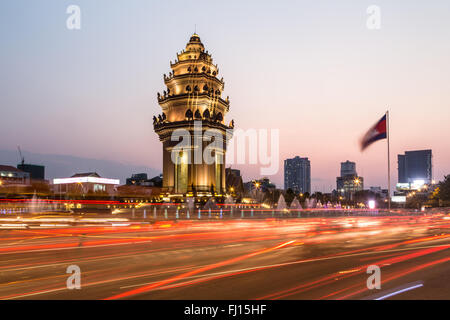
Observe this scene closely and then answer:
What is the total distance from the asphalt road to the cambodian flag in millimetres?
13985

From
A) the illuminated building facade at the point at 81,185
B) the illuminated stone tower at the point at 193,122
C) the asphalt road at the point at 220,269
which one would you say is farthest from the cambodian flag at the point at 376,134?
the illuminated building facade at the point at 81,185

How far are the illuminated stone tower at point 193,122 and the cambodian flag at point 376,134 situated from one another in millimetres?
43164

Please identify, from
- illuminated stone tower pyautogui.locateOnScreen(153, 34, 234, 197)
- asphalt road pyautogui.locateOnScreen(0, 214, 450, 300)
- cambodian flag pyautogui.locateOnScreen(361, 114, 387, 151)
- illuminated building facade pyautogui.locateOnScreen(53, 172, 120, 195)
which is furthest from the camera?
illuminated building facade pyautogui.locateOnScreen(53, 172, 120, 195)

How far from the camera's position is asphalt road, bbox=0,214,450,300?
28.1 feet

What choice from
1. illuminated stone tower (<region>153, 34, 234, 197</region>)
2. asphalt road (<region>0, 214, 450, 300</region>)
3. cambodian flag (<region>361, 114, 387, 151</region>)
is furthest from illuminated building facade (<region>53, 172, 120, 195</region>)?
asphalt road (<region>0, 214, 450, 300</region>)

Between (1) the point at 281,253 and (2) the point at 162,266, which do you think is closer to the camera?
(2) the point at 162,266

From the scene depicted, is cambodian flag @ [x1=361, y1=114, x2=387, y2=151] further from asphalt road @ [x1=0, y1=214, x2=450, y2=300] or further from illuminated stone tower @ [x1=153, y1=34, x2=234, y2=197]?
illuminated stone tower @ [x1=153, y1=34, x2=234, y2=197]

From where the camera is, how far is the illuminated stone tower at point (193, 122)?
71.9m

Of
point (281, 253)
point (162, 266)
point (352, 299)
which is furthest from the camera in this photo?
point (281, 253)
